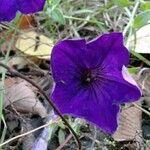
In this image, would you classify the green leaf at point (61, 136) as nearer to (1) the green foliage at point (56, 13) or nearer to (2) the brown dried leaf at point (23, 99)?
(2) the brown dried leaf at point (23, 99)

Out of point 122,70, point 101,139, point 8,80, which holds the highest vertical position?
point 122,70

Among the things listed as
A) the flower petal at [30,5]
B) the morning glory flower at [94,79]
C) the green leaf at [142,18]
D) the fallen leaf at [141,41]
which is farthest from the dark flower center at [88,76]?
the fallen leaf at [141,41]

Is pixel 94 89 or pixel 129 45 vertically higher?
pixel 94 89

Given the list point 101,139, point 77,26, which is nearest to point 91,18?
point 77,26

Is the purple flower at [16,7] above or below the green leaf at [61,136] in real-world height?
above

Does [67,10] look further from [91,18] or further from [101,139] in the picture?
[101,139]

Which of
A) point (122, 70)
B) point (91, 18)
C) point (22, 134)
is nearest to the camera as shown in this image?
point (122, 70)
